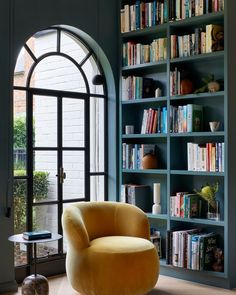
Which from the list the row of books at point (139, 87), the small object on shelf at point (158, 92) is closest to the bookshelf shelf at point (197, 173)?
the small object on shelf at point (158, 92)

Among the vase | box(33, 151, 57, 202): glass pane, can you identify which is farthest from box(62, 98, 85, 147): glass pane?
the vase

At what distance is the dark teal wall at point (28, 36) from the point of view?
14.8 feet

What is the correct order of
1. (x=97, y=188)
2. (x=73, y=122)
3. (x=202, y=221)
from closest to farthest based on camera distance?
1. (x=202, y=221)
2. (x=73, y=122)
3. (x=97, y=188)

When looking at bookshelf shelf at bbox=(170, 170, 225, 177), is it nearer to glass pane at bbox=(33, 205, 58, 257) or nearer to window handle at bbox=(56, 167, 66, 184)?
window handle at bbox=(56, 167, 66, 184)

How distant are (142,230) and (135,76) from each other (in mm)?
1895

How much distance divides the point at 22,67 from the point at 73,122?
85 cm

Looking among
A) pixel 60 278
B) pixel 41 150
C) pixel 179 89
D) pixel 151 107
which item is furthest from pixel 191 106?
pixel 60 278

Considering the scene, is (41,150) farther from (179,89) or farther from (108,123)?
(179,89)

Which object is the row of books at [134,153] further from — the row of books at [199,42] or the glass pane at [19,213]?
the glass pane at [19,213]

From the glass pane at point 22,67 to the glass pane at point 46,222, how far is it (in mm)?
1294

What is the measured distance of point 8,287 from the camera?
14.7 ft

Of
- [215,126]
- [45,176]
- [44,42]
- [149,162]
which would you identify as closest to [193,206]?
[149,162]

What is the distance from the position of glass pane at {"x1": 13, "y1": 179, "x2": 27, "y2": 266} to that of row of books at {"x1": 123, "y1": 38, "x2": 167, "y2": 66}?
6.01 ft

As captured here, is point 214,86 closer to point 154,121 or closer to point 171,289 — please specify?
point 154,121
